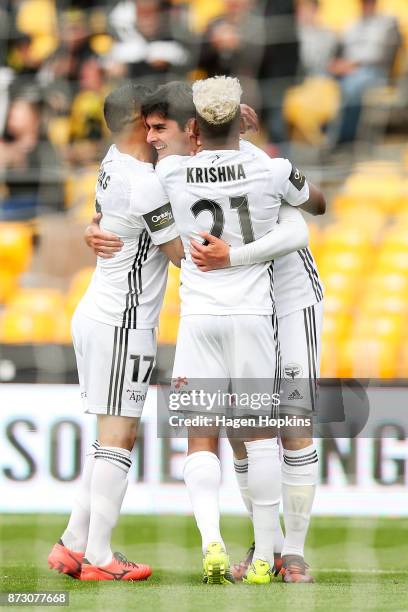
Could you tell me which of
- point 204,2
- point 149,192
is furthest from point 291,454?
point 204,2

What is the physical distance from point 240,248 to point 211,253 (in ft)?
0.33

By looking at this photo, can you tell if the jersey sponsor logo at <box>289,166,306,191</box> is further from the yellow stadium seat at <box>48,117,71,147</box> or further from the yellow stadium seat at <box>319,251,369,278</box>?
the yellow stadium seat at <box>48,117,71,147</box>

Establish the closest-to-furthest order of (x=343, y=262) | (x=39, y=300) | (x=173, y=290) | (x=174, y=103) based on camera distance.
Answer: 1. (x=174, y=103)
2. (x=173, y=290)
3. (x=39, y=300)
4. (x=343, y=262)

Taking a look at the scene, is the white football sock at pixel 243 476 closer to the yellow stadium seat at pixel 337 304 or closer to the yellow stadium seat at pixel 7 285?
the yellow stadium seat at pixel 337 304

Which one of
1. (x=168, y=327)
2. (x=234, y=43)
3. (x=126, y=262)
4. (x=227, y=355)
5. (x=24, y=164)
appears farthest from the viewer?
(x=234, y=43)

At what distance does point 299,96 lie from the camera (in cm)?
820

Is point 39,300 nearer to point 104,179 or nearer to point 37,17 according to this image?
point 37,17

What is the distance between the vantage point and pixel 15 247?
788 centimetres

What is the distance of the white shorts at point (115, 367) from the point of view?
156 inches

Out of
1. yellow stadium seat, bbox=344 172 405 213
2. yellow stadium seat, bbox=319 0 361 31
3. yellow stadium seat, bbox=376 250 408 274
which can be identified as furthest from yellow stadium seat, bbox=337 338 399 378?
yellow stadium seat, bbox=319 0 361 31

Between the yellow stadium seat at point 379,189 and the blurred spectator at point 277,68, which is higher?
the blurred spectator at point 277,68

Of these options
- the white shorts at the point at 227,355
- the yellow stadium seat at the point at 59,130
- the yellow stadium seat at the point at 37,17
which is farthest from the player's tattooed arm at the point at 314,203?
the yellow stadium seat at the point at 37,17

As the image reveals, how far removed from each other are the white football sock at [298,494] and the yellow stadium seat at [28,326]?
3224 millimetres

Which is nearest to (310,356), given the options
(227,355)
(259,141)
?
(227,355)
